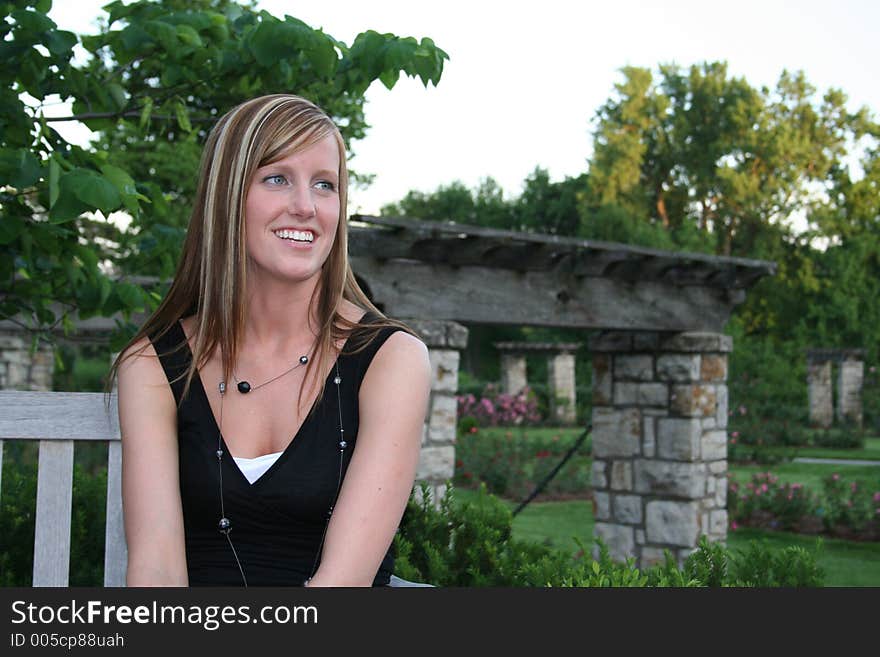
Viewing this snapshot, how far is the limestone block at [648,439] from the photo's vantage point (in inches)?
312

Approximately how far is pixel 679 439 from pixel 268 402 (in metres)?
6.10

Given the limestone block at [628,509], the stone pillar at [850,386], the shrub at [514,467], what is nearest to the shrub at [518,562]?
the limestone block at [628,509]

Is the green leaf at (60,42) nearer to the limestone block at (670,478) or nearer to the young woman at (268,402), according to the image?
the young woman at (268,402)

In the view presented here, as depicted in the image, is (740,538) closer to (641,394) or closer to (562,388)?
(641,394)

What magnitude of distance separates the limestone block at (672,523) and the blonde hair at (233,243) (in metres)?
5.94

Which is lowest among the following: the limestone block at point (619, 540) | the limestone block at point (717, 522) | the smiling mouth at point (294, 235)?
the limestone block at point (619, 540)

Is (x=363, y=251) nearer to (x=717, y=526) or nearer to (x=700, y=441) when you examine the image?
(x=700, y=441)

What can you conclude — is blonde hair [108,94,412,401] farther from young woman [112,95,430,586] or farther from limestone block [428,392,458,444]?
limestone block [428,392,458,444]

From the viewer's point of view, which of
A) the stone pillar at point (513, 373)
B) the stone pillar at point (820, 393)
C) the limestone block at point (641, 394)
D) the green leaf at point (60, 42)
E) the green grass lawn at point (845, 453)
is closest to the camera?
the green leaf at point (60, 42)

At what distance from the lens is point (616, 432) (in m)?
8.13

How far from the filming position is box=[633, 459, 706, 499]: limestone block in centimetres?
768

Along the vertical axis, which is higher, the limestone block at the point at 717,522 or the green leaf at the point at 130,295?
the green leaf at the point at 130,295

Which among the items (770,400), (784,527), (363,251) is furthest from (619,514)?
(770,400)

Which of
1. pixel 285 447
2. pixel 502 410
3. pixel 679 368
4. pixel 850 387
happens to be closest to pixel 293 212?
pixel 285 447
